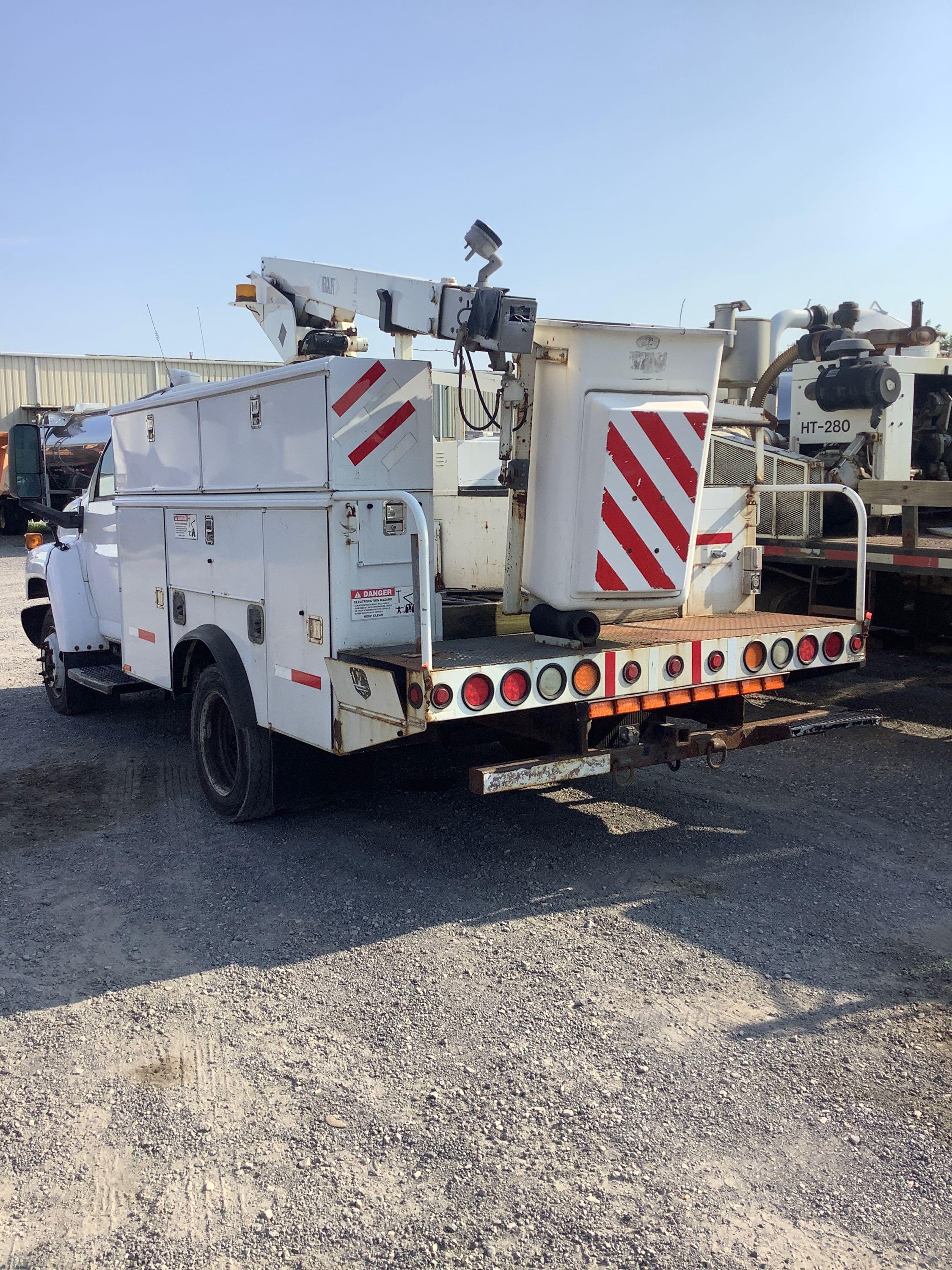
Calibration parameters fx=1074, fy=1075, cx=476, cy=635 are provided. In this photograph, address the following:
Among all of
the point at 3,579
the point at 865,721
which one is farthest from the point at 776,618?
the point at 3,579

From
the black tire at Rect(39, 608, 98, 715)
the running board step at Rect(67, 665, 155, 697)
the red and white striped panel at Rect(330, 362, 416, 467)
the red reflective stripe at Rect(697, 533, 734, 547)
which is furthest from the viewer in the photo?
the black tire at Rect(39, 608, 98, 715)

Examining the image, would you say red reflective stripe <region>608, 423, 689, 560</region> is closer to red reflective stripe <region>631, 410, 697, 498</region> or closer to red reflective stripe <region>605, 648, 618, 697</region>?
red reflective stripe <region>631, 410, 697, 498</region>

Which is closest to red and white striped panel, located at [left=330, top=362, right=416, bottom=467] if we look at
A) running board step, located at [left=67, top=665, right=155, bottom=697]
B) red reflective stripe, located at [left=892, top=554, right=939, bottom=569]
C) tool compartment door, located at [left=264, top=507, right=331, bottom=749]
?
tool compartment door, located at [left=264, top=507, right=331, bottom=749]

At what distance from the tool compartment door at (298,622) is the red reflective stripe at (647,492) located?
4.23ft

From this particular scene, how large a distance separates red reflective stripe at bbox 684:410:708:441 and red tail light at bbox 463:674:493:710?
153 centimetres

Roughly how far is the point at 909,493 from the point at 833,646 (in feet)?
6.16

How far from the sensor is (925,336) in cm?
957

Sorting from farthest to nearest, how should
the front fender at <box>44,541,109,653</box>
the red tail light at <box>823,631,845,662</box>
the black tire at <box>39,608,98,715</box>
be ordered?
the black tire at <box>39,608,98,715</box>, the front fender at <box>44,541,109,653</box>, the red tail light at <box>823,631,845,662</box>

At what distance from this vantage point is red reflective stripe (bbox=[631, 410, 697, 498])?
467cm

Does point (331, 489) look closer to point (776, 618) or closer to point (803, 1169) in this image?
point (776, 618)

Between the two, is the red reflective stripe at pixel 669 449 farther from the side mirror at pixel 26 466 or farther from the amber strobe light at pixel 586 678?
the side mirror at pixel 26 466

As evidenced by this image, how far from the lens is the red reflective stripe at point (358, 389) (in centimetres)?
462

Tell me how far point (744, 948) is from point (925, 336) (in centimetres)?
726

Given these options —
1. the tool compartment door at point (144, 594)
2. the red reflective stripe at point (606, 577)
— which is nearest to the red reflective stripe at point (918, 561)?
the red reflective stripe at point (606, 577)
